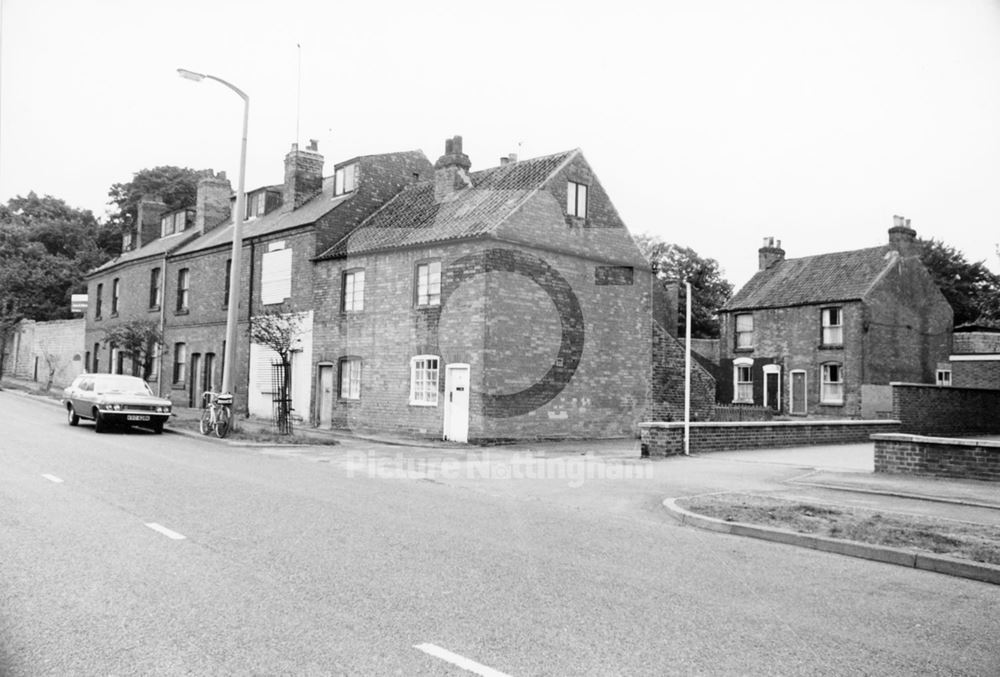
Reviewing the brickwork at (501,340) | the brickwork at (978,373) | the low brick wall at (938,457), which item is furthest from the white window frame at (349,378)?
the brickwork at (978,373)

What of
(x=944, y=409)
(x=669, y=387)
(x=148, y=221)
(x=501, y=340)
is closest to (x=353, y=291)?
(x=501, y=340)

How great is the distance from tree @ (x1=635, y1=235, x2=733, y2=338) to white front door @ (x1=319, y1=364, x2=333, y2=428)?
123ft

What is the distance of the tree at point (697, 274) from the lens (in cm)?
5878

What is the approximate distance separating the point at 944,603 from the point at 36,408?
30.0 metres

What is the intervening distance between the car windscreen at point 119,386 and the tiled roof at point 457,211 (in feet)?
23.7

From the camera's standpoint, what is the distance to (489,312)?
2125cm

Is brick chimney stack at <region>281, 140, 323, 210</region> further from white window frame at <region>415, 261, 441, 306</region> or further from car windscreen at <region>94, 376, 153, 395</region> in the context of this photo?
car windscreen at <region>94, 376, 153, 395</region>

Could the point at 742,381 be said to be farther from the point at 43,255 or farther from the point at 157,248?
the point at 43,255

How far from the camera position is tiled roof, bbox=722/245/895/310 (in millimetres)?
35312

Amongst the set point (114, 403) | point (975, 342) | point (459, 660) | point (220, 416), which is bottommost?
point (459, 660)

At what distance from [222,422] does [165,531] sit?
42.0 ft

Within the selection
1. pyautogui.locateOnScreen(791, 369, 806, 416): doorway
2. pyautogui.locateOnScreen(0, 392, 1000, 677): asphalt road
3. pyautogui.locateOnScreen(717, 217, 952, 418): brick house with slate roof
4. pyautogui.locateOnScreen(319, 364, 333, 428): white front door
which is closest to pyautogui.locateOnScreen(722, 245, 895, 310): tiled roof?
pyautogui.locateOnScreen(717, 217, 952, 418): brick house with slate roof

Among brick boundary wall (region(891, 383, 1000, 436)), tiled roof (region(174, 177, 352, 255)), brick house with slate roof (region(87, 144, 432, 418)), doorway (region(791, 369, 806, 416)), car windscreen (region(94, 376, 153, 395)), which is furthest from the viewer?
doorway (region(791, 369, 806, 416))

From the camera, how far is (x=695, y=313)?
189 feet
